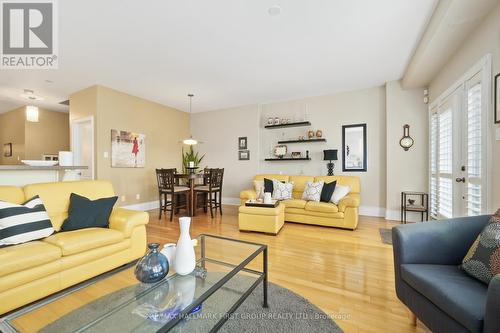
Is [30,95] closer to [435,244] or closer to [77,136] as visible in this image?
[77,136]

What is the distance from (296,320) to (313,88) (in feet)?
14.1

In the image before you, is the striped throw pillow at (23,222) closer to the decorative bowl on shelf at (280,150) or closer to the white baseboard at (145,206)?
the white baseboard at (145,206)

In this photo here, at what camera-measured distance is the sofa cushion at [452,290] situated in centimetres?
97

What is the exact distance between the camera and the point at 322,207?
3.78 meters

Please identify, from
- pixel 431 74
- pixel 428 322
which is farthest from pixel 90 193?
pixel 431 74

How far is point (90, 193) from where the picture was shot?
251cm

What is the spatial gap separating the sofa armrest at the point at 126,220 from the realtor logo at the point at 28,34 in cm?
229

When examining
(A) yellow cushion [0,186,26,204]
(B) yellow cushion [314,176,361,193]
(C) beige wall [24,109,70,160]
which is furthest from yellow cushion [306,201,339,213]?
(C) beige wall [24,109,70,160]

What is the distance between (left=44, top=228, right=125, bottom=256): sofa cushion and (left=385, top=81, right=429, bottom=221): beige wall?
4.56 meters

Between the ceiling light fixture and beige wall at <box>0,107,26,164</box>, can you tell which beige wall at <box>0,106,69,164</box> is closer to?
beige wall at <box>0,107,26,164</box>

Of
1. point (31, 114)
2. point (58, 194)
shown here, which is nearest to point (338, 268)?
point (58, 194)

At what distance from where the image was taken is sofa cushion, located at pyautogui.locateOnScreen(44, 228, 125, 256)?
5.98 ft

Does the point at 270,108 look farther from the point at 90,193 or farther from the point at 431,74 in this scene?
the point at 90,193

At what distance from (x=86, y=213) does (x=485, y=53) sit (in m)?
4.31
